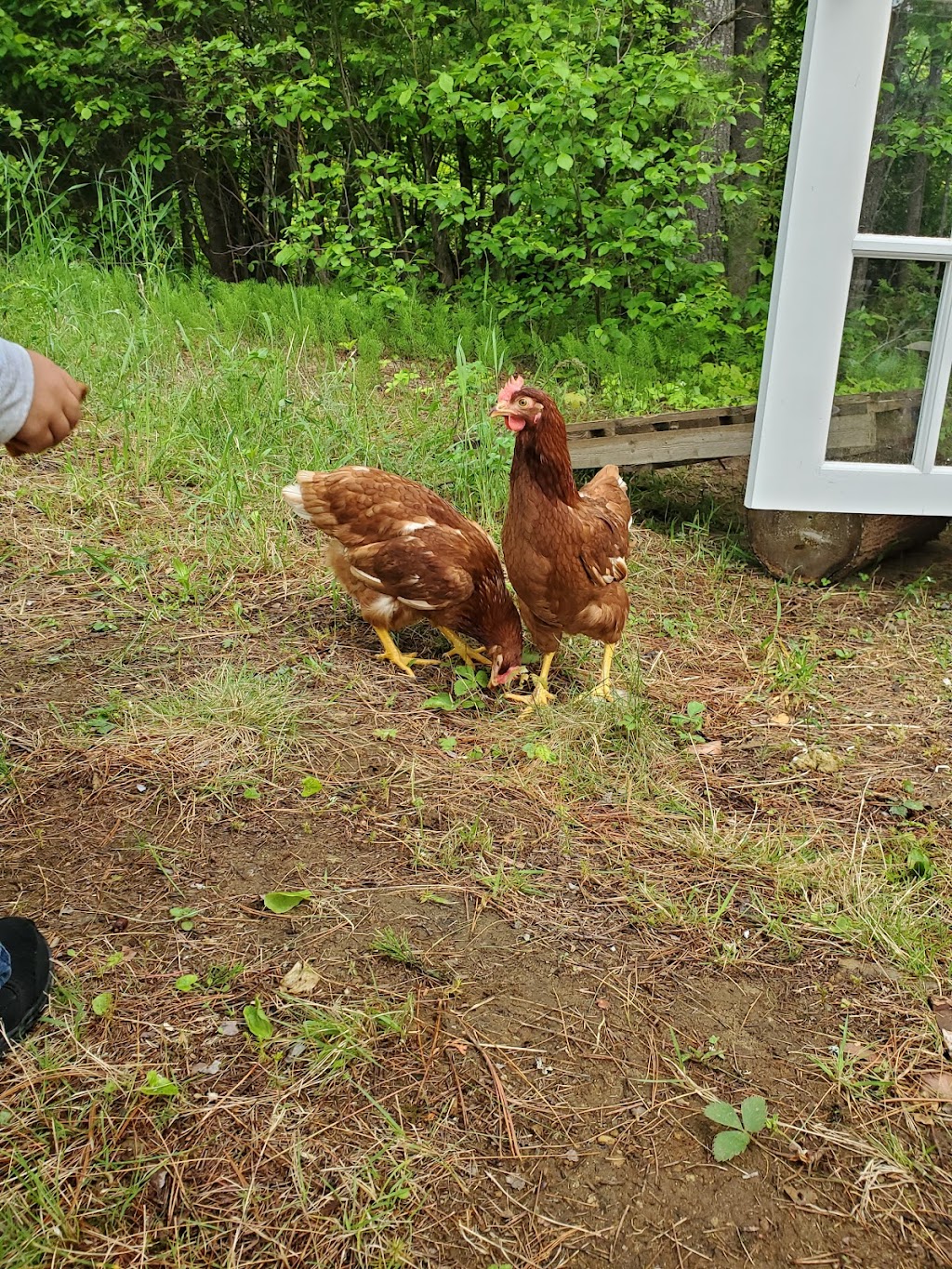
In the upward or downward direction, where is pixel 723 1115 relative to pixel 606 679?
upward

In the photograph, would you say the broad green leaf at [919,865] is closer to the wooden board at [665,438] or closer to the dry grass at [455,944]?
the dry grass at [455,944]

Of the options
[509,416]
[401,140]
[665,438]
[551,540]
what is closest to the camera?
[509,416]

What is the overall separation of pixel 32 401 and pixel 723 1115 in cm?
179

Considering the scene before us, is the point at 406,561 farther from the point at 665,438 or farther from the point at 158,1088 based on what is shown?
the point at 158,1088

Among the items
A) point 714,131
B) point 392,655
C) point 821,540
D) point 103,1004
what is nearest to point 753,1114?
point 103,1004

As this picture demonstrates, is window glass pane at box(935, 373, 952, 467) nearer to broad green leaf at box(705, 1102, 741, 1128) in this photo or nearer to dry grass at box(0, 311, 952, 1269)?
dry grass at box(0, 311, 952, 1269)

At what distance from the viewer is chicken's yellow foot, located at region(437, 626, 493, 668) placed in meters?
3.50

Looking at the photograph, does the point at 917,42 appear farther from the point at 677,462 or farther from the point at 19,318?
the point at 19,318

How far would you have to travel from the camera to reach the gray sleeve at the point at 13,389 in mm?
1539

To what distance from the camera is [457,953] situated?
2.06 meters

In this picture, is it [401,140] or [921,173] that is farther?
[401,140]

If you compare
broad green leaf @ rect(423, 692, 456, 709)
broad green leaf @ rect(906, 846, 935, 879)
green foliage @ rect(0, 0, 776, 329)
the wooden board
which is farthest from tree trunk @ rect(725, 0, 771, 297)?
broad green leaf @ rect(906, 846, 935, 879)

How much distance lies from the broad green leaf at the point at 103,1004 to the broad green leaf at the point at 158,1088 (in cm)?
21

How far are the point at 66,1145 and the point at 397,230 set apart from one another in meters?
6.84
